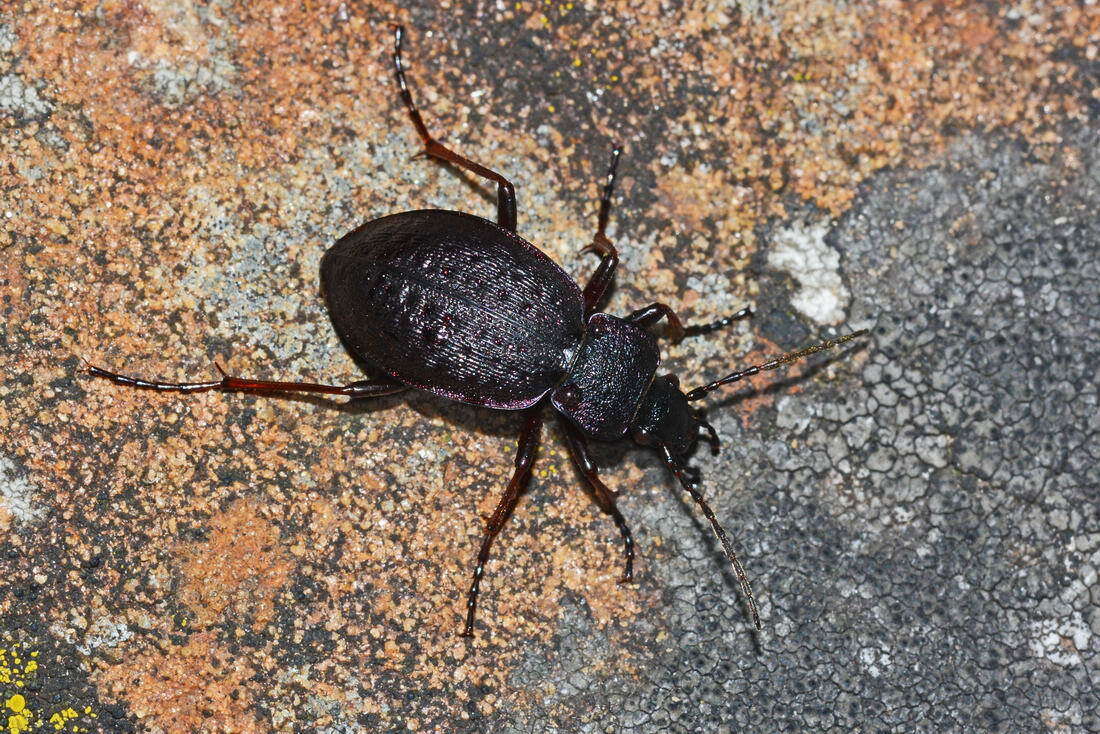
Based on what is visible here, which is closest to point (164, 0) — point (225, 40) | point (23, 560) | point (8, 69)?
point (225, 40)

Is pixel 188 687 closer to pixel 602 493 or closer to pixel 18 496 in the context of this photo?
pixel 18 496

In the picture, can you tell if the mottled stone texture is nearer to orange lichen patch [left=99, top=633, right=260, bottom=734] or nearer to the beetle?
orange lichen patch [left=99, top=633, right=260, bottom=734]

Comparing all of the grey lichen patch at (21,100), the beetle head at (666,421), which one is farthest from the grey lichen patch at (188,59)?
the beetle head at (666,421)

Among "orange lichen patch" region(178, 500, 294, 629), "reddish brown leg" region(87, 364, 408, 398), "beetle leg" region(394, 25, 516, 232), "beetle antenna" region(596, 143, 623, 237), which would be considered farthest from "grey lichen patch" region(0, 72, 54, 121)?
"beetle antenna" region(596, 143, 623, 237)

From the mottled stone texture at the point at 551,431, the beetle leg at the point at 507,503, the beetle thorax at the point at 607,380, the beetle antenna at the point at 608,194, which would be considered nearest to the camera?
the mottled stone texture at the point at 551,431

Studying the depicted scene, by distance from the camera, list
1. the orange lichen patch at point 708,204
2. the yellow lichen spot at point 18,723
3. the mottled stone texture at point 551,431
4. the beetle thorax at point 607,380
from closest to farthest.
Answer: the yellow lichen spot at point 18,723, the mottled stone texture at point 551,431, the beetle thorax at point 607,380, the orange lichen patch at point 708,204

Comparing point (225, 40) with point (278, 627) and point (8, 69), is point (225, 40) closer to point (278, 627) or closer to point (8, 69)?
point (8, 69)

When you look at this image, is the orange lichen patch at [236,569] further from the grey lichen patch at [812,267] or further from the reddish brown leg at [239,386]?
the grey lichen patch at [812,267]
